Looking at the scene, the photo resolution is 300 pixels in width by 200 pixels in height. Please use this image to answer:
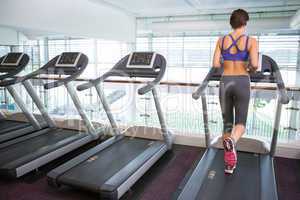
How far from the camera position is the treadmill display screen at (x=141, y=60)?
3555 millimetres

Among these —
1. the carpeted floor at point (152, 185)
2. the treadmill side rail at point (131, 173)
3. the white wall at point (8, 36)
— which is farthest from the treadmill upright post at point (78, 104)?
the white wall at point (8, 36)

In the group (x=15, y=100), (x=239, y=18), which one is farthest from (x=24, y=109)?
(x=239, y=18)

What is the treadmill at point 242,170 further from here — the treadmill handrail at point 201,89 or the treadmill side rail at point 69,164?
the treadmill side rail at point 69,164

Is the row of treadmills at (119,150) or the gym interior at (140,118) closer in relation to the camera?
the row of treadmills at (119,150)

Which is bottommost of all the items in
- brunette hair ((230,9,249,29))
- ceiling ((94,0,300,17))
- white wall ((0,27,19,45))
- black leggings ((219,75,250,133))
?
black leggings ((219,75,250,133))

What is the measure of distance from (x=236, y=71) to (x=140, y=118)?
2725mm

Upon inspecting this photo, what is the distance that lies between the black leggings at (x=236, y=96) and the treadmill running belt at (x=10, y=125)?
10.6 feet

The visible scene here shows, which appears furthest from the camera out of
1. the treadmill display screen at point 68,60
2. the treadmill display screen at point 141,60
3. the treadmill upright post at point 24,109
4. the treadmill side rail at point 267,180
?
the treadmill upright post at point 24,109

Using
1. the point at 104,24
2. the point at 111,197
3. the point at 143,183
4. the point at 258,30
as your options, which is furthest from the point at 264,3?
the point at 111,197

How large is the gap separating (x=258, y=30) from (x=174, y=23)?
7.43ft

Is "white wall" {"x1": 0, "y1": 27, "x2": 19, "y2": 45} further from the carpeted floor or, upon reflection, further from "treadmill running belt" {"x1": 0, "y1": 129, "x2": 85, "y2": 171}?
the carpeted floor

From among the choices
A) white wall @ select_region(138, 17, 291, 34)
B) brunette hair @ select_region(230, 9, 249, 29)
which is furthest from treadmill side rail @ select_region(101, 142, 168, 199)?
white wall @ select_region(138, 17, 291, 34)

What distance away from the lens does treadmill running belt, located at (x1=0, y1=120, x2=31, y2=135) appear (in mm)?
4219

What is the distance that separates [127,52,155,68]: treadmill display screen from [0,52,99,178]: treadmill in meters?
0.64
